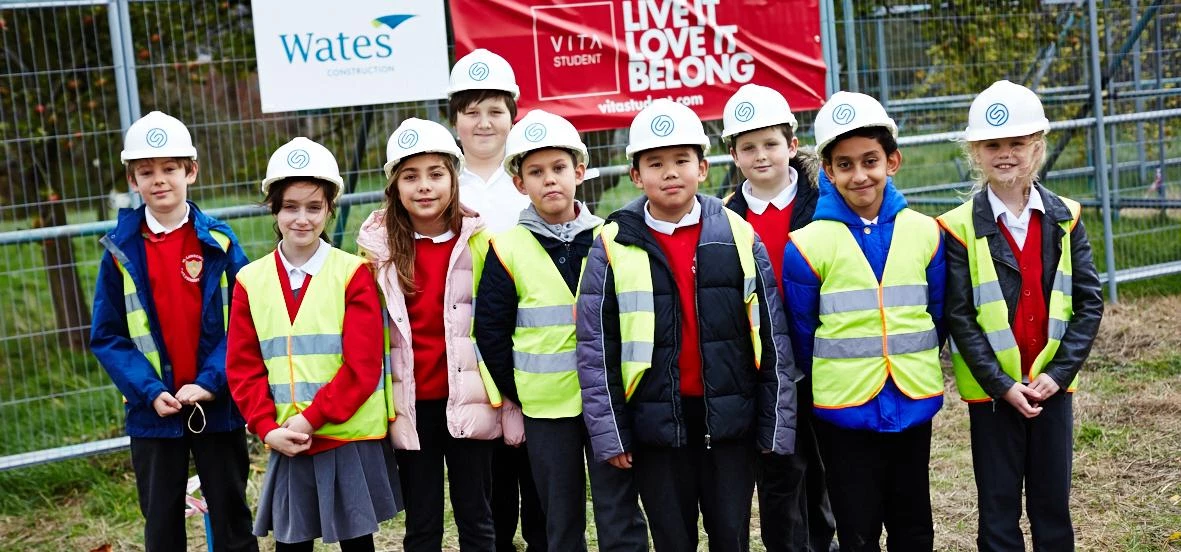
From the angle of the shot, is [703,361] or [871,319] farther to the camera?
[871,319]

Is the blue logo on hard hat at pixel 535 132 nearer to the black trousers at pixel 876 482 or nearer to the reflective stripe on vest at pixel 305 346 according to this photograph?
the reflective stripe on vest at pixel 305 346

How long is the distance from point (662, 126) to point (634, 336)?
69 cm

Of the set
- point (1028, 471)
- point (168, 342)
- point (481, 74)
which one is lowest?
point (1028, 471)

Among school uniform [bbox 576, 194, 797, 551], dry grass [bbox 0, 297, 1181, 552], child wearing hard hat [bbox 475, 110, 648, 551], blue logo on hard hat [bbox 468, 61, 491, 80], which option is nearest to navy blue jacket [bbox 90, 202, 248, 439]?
child wearing hard hat [bbox 475, 110, 648, 551]

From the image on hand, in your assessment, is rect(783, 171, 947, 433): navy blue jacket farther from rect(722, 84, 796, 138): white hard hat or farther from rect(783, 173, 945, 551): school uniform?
rect(722, 84, 796, 138): white hard hat

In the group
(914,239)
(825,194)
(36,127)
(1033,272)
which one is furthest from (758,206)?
(36,127)

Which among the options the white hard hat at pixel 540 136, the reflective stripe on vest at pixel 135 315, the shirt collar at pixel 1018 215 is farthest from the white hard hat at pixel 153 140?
the shirt collar at pixel 1018 215

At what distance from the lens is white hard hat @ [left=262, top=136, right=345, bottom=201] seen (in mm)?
4098

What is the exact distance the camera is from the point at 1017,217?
3.96 metres

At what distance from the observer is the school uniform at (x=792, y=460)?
421 cm

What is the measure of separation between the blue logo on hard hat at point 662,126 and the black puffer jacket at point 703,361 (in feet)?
0.96

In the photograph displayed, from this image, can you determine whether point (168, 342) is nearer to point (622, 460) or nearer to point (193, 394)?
point (193, 394)

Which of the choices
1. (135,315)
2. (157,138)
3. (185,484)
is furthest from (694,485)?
(157,138)

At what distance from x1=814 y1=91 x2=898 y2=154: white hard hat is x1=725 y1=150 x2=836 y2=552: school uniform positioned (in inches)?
16.0
